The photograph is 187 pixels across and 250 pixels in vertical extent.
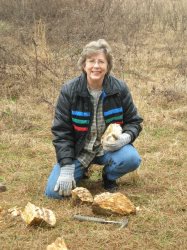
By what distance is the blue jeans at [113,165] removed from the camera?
3.94 metres

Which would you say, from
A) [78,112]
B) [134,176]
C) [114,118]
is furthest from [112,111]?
[134,176]

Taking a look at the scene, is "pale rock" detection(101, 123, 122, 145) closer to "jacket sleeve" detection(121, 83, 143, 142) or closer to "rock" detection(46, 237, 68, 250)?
"jacket sleeve" detection(121, 83, 143, 142)

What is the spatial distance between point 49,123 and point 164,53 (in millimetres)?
3954

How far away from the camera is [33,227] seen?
Answer: 3.37m

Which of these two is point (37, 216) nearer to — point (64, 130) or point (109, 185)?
point (64, 130)

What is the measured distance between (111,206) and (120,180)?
0.85 m

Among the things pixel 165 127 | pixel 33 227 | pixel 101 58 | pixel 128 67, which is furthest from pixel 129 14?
pixel 33 227

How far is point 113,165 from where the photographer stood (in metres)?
4.04

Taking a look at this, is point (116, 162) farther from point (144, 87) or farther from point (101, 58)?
point (144, 87)

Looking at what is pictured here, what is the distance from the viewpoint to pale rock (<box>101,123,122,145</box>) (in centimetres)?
384

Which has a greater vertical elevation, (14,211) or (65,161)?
(65,161)

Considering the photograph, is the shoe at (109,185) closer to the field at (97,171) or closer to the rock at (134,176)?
the field at (97,171)

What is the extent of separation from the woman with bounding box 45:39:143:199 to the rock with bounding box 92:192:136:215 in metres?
0.38

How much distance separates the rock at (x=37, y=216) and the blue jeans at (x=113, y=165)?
0.49m
